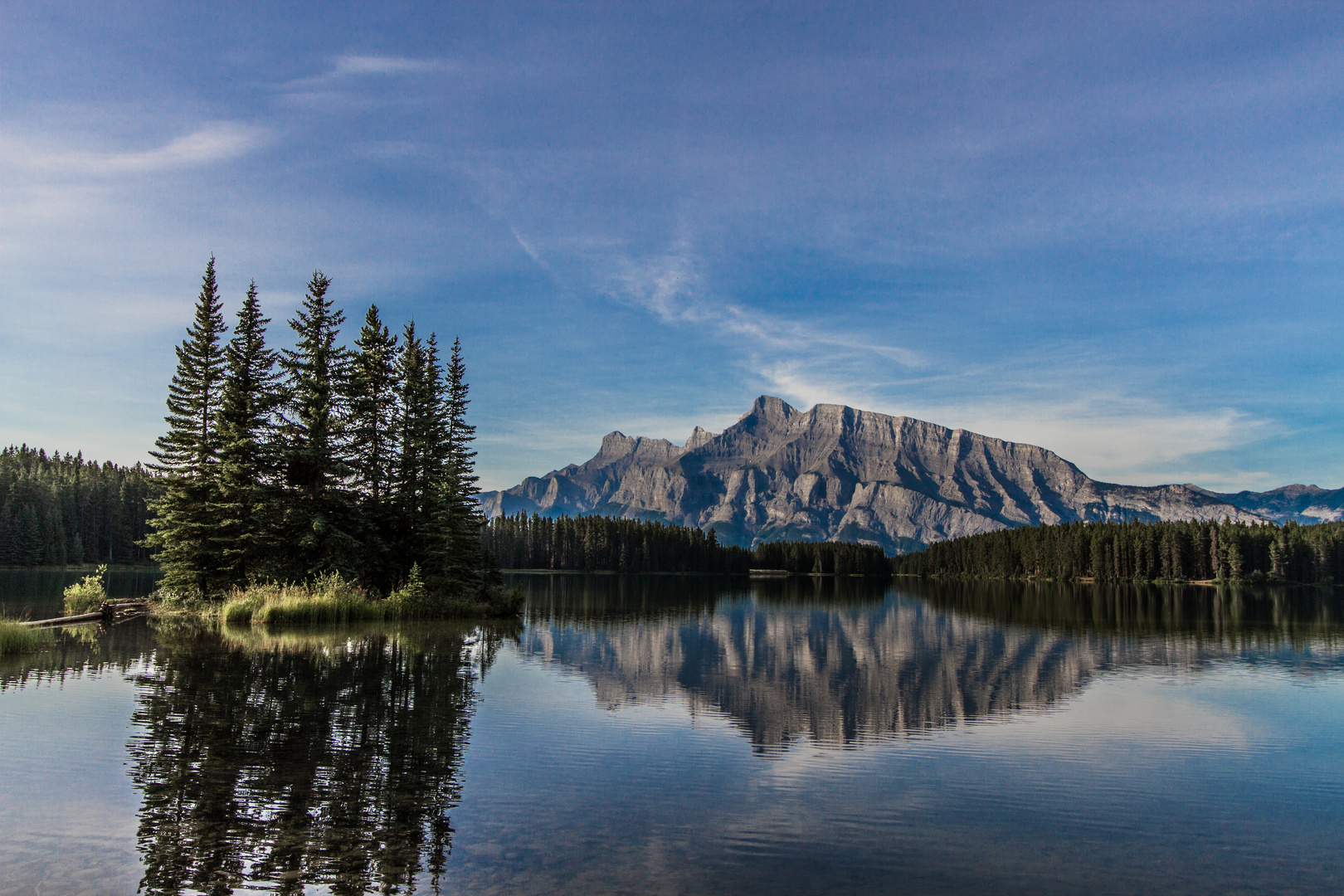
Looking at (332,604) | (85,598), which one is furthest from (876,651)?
(85,598)

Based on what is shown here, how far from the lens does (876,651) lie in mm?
Answer: 38250

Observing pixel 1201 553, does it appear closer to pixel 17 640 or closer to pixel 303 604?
pixel 303 604

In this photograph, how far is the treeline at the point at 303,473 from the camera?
41.5m

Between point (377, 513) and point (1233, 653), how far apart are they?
47973mm

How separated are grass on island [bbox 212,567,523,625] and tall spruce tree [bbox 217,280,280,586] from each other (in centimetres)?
208

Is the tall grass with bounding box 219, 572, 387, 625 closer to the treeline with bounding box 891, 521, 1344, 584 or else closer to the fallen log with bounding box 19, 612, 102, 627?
the fallen log with bounding box 19, 612, 102, 627

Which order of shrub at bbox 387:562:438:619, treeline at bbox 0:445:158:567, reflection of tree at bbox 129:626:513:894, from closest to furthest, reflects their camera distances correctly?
reflection of tree at bbox 129:626:513:894, shrub at bbox 387:562:438:619, treeline at bbox 0:445:158:567

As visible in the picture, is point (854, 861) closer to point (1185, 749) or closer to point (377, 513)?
point (1185, 749)

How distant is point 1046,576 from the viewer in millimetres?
181250

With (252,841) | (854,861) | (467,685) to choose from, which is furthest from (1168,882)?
(467,685)

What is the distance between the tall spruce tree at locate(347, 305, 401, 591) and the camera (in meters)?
45.2

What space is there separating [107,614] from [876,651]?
3794 cm

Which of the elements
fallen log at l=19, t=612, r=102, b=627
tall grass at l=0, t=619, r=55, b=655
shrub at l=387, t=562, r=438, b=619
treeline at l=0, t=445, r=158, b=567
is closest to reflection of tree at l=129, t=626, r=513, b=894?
tall grass at l=0, t=619, r=55, b=655

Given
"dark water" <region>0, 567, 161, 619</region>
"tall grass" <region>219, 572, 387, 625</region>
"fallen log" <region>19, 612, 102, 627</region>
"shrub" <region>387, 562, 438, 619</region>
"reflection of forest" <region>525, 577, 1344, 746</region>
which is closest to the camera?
"reflection of forest" <region>525, 577, 1344, 746</region>
